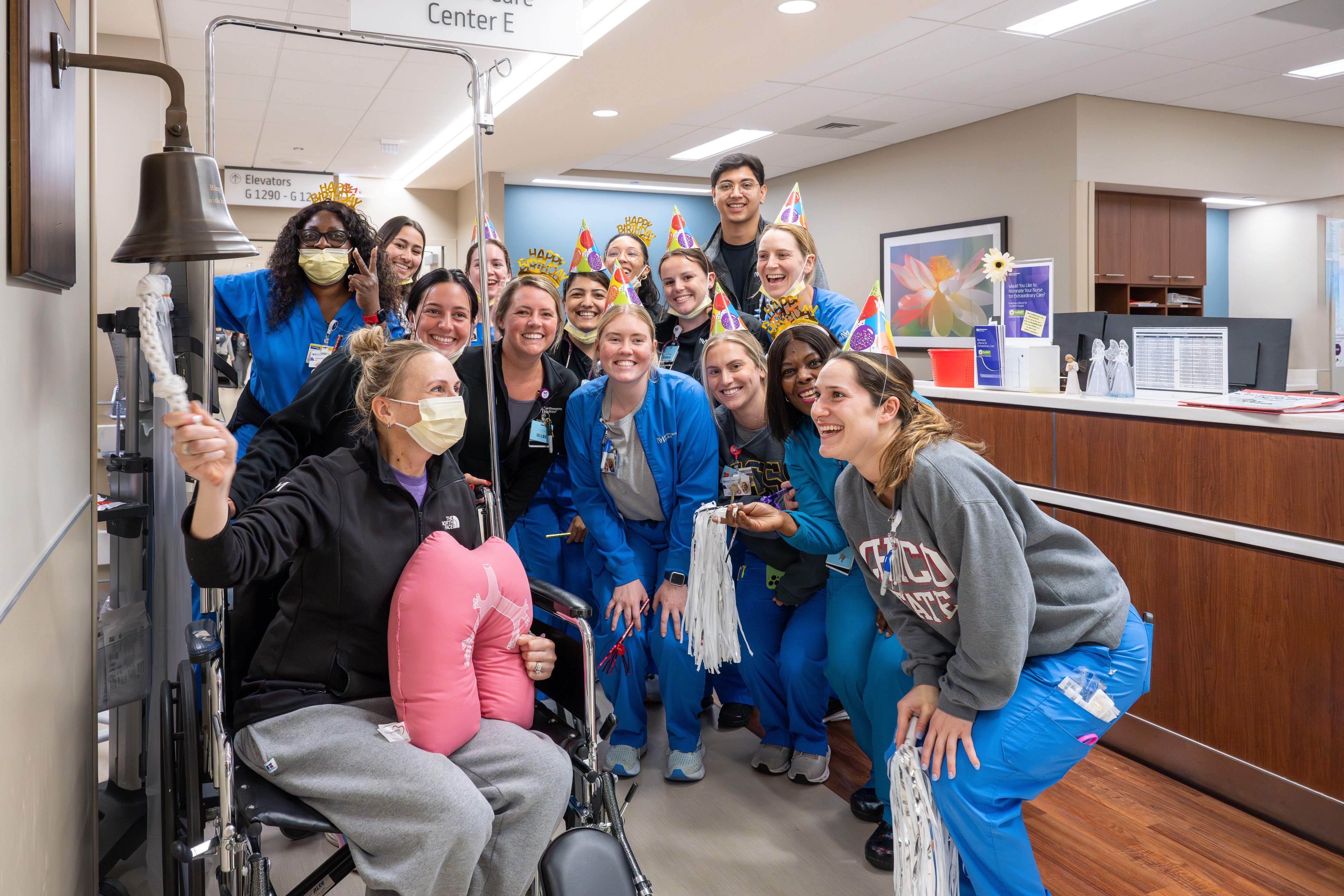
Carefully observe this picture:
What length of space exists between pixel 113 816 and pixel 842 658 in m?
1.85

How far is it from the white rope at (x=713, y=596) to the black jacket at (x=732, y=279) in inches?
47.1

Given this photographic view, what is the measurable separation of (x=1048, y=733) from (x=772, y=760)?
114 cm

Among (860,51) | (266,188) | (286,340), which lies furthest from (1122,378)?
(266,188)

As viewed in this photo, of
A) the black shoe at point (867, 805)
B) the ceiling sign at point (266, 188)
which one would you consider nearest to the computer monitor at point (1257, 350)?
the black shoe at point (867, 805)

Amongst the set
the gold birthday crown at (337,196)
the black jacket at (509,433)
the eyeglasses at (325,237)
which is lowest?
the black jacket at (509,433)

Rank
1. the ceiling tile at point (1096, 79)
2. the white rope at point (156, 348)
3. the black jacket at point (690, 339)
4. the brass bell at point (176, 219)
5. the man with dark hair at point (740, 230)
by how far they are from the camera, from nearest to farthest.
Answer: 1. the white rope at point (156, 348)
2. the brass bell at point (176, 219)
3. the black jacket at point (690, 339)
4. the man with dark hair at point (740, 230)
5. the ceiling tile at point (1096, 79)

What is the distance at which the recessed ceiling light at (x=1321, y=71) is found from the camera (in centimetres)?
560

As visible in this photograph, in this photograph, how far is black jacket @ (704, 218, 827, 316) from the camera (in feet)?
11.7

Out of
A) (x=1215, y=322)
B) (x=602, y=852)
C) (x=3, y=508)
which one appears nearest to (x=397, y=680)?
(x=602, y=852)

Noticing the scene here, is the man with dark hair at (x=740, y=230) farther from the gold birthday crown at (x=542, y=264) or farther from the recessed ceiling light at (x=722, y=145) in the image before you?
the recessed ceiling light at (x=722, y=145)

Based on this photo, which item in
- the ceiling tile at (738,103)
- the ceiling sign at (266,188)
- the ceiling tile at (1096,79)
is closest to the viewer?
the ceiling tile at (1096,79)

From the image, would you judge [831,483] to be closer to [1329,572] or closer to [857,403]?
[857,403]

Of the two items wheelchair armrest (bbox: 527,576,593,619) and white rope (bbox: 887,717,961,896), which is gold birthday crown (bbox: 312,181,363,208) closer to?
wheelchair armrest (bbox: 527,576,593,619)

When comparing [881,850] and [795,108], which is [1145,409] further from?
[795,108]
